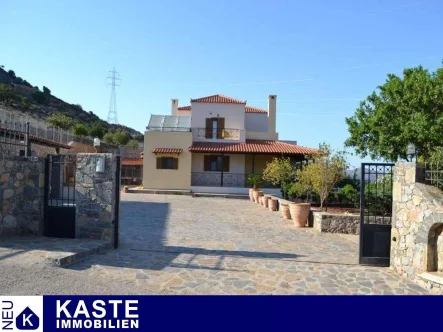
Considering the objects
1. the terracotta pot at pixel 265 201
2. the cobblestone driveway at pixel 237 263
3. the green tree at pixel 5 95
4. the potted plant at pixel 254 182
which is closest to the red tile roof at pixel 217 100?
the potted plant at pixel 254 182

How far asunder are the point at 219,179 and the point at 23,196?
1802 cm

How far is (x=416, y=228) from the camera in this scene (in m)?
5.92

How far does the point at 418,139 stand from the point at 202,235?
11.3 metres

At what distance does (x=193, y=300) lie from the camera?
4520 mm

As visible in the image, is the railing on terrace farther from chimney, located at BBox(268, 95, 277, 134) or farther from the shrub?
chimney, located at BBox(268, 95, 277, 134)

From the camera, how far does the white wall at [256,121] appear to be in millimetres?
29812

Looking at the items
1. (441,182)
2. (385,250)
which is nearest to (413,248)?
(385,250)

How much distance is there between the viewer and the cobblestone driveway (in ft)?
17.5

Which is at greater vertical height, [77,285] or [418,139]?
[418,139]

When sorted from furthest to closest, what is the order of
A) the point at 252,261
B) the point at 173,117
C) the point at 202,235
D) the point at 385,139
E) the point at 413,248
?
the point at 173,117 < the point at 385,139 < the point at 202,235 < the point at 252,261 < the point at 413,248

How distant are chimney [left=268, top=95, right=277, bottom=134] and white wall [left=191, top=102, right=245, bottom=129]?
3308 mm

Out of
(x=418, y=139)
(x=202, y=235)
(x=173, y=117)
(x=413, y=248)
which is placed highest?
(x=173, y=117)

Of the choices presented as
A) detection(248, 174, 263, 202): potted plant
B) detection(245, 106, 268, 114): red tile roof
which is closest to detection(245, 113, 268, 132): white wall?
detection(245, 106, 268, 114): red tile roof

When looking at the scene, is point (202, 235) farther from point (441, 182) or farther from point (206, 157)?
point (206, 157)
